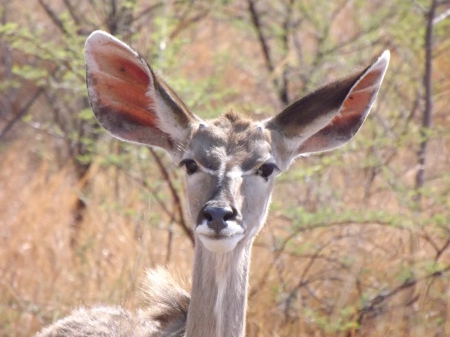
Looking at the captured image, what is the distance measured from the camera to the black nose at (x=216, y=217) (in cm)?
357

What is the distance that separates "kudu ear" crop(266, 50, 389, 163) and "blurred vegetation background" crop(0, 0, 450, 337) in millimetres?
403

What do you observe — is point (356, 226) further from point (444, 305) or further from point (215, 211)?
point (215, 211)

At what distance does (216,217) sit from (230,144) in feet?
1.89

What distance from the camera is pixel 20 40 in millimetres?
6695

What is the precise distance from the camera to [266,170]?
4062mm

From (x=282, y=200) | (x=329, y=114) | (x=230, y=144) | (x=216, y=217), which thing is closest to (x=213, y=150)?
(x=230, y=144)

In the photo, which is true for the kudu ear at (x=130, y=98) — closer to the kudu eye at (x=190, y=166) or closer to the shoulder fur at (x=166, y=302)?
the kudu eye at (x=190, y=166)

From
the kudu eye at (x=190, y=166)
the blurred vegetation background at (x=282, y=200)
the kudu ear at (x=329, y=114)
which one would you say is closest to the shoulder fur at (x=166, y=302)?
the blurred vegetation background at (x=282, y=200)

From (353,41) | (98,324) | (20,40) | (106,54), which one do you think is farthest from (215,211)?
(353,41)

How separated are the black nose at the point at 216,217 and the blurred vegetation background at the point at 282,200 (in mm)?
1014

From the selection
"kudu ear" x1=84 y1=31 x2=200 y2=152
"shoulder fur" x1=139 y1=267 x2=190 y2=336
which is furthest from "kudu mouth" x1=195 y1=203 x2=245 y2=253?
"shoulder fur" x1=139 y1=267 x2=190 y2=336

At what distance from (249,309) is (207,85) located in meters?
1.83

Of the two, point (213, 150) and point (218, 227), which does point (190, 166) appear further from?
point (218, 227)

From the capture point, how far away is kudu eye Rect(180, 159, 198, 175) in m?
4.00
